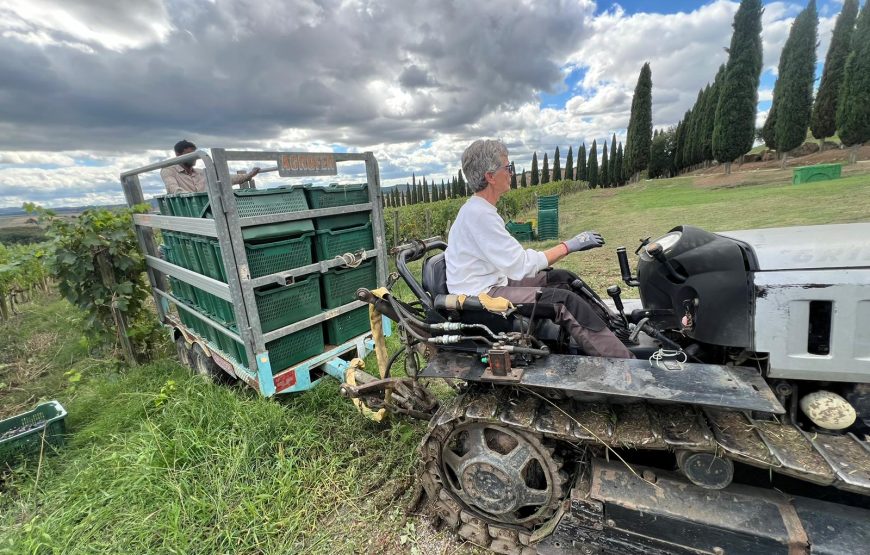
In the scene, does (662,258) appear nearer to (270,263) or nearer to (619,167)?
(270,263)

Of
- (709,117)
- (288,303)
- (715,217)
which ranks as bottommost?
(715,217)

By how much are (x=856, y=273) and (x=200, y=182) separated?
6.13 metres

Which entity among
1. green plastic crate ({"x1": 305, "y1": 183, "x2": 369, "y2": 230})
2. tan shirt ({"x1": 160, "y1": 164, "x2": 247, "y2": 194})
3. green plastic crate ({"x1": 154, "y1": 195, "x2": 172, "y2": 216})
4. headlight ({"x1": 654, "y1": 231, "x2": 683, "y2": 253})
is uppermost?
tan shirt ({"x1": 160, "y1": 164, "x2": 247, "y2": 194})

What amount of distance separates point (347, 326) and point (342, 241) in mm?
899

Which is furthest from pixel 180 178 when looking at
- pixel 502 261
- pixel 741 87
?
pixel 741 87

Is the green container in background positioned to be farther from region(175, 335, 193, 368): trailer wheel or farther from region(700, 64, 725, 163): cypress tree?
region(175, 335, 193, 368): trailer wheel

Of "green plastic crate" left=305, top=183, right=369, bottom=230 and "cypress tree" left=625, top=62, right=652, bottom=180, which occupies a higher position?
"cypress tree" left=625, top=62, right=652, bottom=180

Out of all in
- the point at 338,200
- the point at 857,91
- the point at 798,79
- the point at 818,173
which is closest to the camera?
the point at 338,200

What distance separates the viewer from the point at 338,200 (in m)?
3.86

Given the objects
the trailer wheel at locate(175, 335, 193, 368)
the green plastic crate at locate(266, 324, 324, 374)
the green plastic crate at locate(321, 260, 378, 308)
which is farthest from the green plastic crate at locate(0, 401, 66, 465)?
the green plastic crate at locate(321, 260, 378, 308)

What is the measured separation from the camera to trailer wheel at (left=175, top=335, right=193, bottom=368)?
15.6 ft

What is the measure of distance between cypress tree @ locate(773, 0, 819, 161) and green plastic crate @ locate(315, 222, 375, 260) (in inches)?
1412

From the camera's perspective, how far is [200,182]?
5.21 meters

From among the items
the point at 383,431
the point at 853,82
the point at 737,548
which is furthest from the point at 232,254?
the point at 853,82
